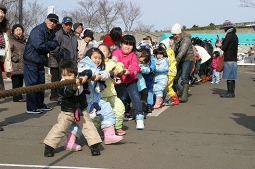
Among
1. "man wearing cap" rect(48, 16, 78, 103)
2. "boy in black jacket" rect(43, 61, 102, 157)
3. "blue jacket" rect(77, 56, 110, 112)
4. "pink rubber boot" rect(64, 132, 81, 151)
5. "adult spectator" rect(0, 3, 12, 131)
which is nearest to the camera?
"boy in black jacket" rect(43, 61, 102, 157)

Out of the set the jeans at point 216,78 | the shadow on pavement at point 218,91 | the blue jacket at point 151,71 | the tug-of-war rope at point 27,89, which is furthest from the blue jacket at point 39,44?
the jeans at point 216,78

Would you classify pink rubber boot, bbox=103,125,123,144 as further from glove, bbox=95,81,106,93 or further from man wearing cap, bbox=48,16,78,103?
man wearing cap, bbox=48,16,78,103

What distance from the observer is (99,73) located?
5883mm

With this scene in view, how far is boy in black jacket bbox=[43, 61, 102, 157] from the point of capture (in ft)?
17.8

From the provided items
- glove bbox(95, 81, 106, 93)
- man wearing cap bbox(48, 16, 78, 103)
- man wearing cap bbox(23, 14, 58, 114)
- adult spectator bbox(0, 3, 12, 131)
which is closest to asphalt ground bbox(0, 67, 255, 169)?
man wearing cap bbox(23, 14, 58, 114)

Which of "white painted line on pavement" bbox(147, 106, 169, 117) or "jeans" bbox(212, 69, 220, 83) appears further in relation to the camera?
"jeans" bbox(212, 69, 220, 83)

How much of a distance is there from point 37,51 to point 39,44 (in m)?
0.24

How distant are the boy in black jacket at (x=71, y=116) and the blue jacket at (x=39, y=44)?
2965mm

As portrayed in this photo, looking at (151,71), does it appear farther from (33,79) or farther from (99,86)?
(99,86)

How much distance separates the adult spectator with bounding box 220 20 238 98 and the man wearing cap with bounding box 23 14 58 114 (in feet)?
17.6

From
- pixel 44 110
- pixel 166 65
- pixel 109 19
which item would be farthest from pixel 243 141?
pixel 109 19

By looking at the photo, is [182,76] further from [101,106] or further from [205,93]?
[101,106]

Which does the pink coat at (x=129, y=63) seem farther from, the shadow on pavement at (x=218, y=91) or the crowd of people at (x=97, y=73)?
the shadow on pavement at (x=218, y=91)

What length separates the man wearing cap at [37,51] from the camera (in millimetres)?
8328
